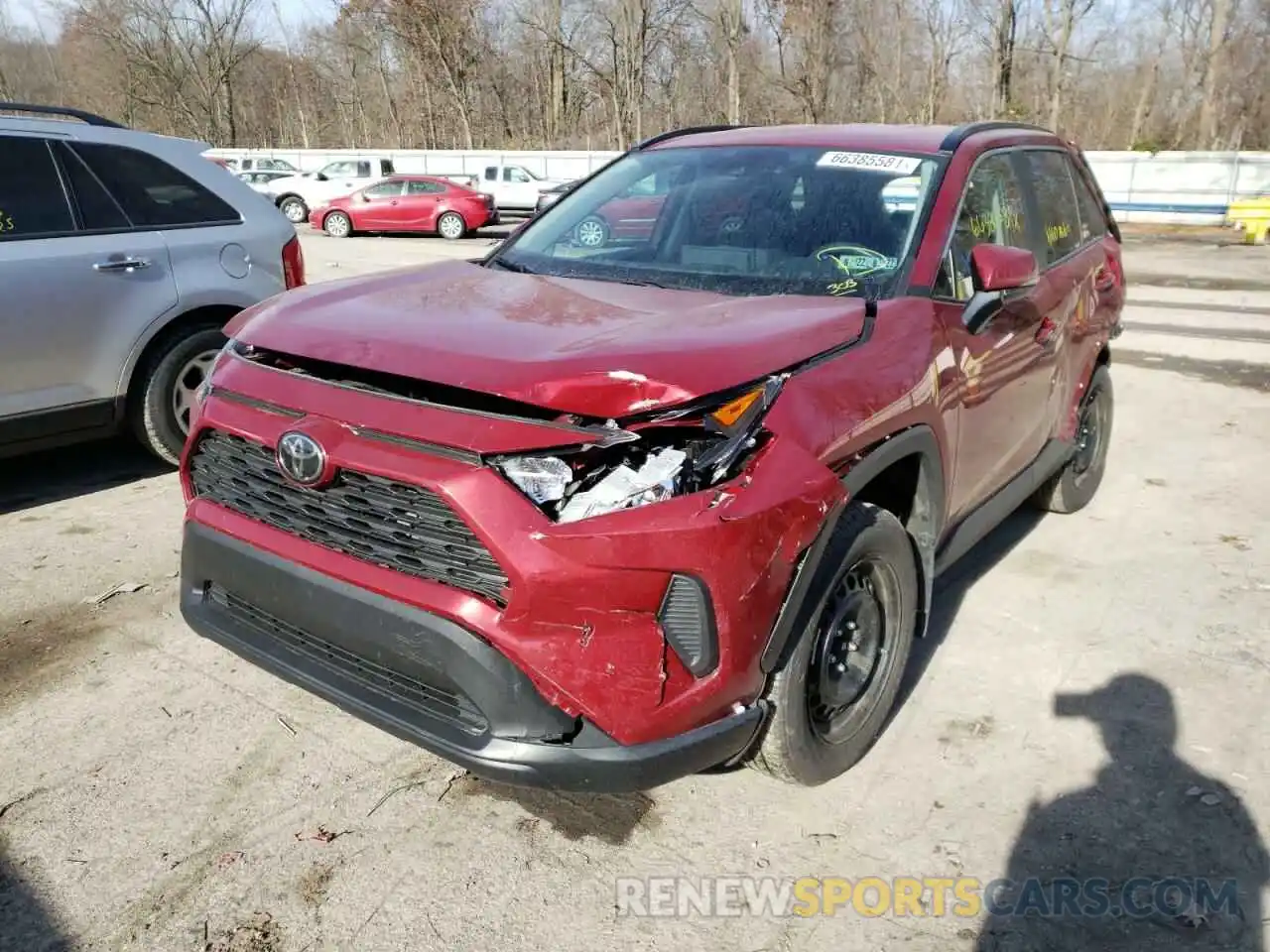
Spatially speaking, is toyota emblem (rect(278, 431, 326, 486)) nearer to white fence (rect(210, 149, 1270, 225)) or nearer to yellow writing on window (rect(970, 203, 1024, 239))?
yellow writing on window (rect(970, 203, 1024, 239))

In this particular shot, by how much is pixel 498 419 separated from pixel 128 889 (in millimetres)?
1518

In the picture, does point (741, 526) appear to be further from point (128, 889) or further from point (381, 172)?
point (381, 172)

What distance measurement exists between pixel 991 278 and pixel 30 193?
14.3ft

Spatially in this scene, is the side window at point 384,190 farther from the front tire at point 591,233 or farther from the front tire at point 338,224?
the front tire at point 591,233

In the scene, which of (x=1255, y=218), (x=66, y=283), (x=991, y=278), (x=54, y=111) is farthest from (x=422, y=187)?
(x=991, y=278)

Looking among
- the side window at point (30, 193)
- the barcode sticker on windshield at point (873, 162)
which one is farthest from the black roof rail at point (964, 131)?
the side window at point (30, 193)

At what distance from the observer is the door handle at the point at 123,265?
4859 millimetres

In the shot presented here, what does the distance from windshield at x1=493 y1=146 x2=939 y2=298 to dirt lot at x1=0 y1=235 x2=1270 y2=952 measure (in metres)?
1.50

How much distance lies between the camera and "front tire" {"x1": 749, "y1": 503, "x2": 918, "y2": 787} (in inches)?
100

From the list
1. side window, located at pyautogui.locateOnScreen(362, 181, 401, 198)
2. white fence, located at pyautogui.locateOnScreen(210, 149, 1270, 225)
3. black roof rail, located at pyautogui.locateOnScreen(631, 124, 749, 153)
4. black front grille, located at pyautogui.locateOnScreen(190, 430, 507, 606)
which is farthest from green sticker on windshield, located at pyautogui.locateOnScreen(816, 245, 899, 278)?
white fence, located at pyautogui.locateOnScreen(210, 149, 1270, 225)

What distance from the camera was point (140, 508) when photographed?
5082mm

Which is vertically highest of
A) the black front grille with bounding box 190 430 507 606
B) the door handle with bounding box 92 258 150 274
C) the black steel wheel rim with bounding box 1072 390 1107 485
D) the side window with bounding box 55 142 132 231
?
the side window with bounding box 55 142 132 231

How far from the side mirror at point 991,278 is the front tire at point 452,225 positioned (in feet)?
72.3

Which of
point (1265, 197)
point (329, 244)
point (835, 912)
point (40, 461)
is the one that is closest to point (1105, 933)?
point (835, 912)
